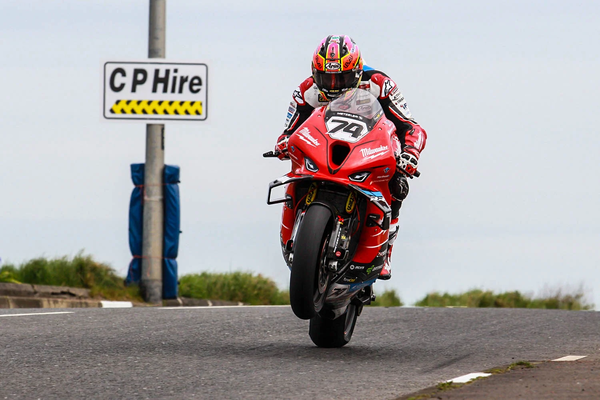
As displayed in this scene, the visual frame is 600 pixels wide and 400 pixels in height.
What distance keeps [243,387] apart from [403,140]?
2959mm

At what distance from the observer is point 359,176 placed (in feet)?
23.6

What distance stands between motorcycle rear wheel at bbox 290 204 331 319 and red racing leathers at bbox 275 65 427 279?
117cm

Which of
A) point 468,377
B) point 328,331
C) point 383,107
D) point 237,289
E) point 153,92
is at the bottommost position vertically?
point 468,377

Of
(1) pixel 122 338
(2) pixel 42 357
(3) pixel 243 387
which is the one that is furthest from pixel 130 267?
(3) pixel 243 387

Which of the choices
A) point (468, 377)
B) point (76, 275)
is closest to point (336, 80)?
point (468, 377)

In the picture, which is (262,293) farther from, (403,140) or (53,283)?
(403,140)

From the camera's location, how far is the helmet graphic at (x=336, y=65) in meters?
7.71

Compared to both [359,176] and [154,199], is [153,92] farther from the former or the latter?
[359,176]

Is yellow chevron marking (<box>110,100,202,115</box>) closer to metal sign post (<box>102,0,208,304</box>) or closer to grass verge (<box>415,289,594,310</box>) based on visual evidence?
metal sign post (<box>102,0,208,304</box>)

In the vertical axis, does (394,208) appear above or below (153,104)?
below

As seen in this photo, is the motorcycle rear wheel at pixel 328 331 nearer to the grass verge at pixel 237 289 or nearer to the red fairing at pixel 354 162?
the red fairing at pixel 354 162

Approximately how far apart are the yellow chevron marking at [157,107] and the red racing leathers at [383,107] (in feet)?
33.4

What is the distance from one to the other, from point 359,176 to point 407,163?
0.57m

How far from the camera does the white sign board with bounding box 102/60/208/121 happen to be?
1808 cm
